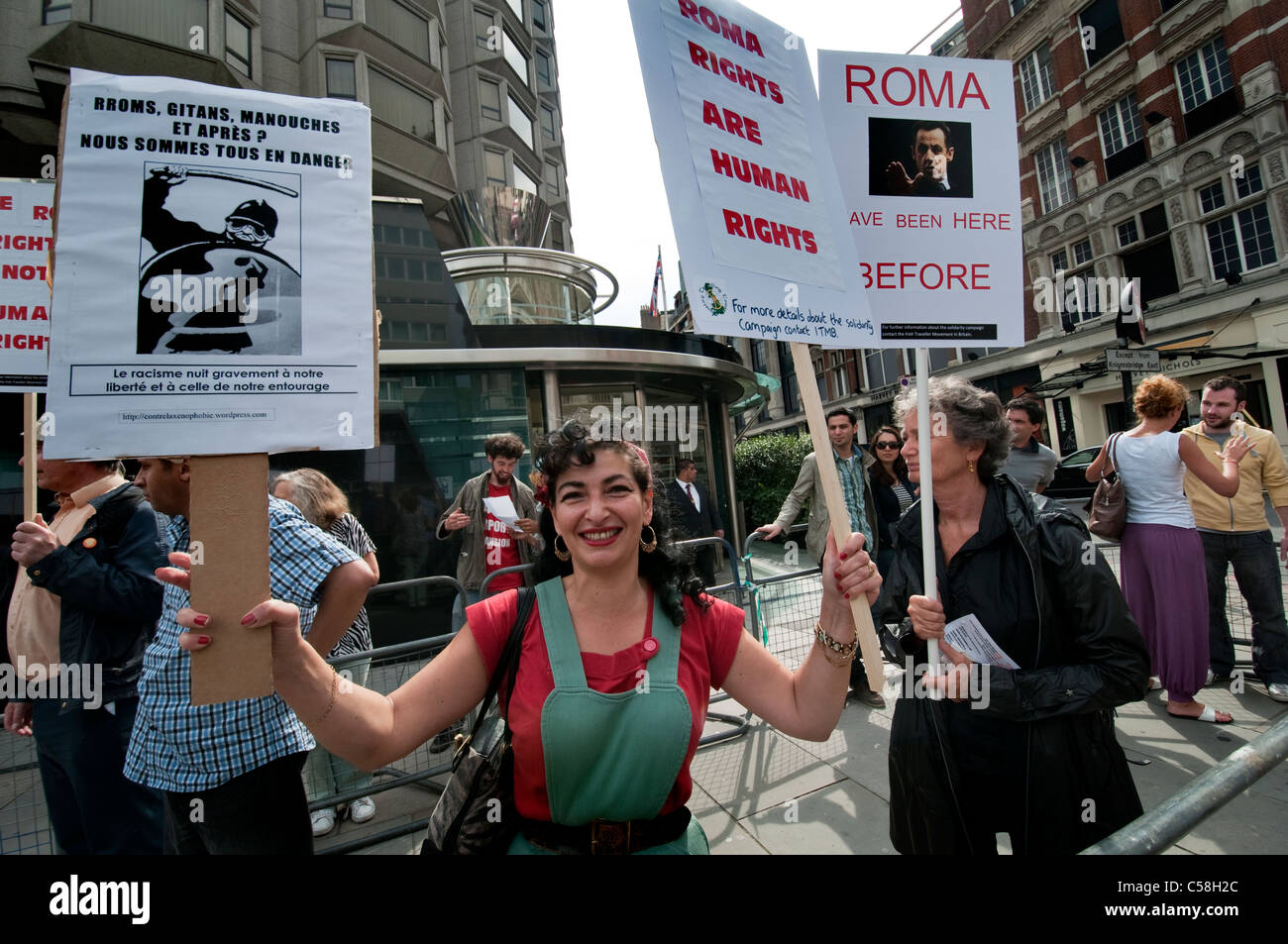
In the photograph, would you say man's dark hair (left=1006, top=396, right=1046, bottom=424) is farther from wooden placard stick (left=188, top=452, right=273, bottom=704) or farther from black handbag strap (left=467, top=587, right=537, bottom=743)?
wooden placard stick (left=188, top=452, right=273, bottom=704)

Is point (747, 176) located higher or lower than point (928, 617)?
higher

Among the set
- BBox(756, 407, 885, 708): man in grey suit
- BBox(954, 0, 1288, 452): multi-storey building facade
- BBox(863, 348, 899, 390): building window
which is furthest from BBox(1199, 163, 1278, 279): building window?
BBox(756, 407, 885, 708): man in grey suit

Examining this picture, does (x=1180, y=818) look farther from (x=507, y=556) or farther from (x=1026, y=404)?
(x=507, y=556)

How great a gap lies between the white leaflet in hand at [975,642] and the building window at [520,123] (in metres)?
22.3

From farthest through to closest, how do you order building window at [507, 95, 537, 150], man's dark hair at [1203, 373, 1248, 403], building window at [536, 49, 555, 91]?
1. building window at [536, 49, 555, 91]
2. building window at [507, 95, 537, 150]
3. man's dark hair at [1203, 373, 1248, 403]

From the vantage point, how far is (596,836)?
150 cm

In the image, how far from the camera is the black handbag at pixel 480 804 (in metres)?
1.51

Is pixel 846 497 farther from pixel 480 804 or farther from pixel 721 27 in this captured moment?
pixel 480 804

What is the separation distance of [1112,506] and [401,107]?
18.5 m

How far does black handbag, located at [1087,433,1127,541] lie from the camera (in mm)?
4074

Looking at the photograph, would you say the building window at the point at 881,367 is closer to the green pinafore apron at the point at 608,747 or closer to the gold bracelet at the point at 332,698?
the green pinafore apron at the point at 608,747

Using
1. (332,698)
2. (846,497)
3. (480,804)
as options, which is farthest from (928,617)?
(846,497)

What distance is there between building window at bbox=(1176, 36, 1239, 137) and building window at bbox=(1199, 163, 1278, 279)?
205 centimetres

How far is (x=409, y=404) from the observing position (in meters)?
7.98
